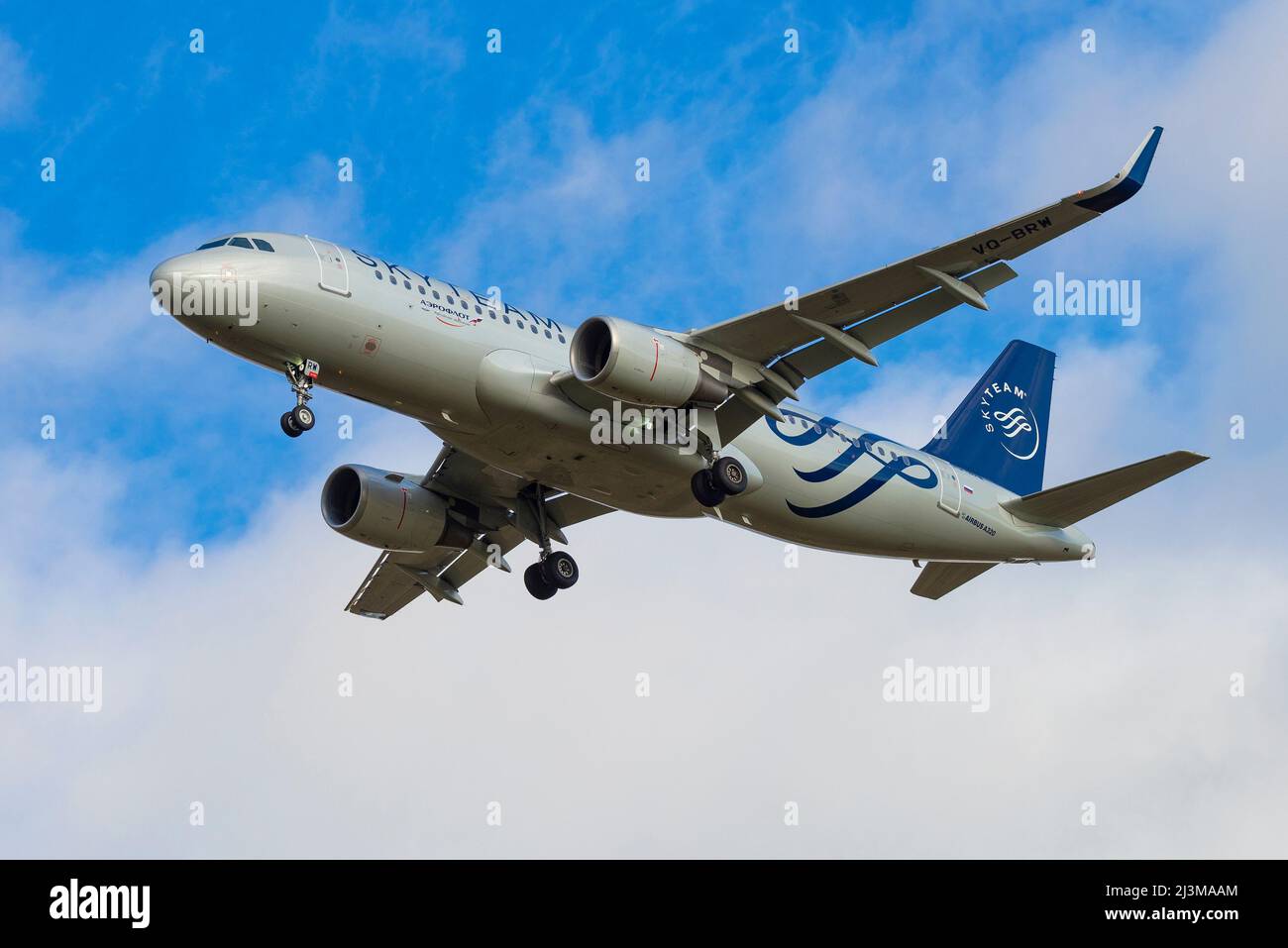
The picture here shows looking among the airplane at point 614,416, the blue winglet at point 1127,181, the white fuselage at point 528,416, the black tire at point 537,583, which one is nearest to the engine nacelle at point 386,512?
the airplane at point 614,416

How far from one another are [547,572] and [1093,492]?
1357 centimetres

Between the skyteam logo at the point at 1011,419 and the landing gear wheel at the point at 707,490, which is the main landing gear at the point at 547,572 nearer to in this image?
the landing gear wheel at the point at 707,490

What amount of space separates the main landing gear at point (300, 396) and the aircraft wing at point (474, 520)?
7185mm

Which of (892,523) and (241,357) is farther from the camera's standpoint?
(892,523)

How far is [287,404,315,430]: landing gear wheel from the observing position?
103 ft

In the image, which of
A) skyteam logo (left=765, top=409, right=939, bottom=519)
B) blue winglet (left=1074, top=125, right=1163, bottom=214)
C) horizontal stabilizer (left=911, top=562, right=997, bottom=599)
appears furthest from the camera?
horizontal stabilizer (left=911, top=562, right=997, bottom=599)

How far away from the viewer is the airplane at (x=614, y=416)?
104ft

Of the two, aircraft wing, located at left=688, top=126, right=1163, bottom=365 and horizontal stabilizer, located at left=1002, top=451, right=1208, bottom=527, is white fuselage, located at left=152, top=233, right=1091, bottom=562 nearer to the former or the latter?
horizontal stabilizer, located at left=1002, top=451, right=1208, bottom=527

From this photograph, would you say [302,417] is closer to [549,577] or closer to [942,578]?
[549,577]

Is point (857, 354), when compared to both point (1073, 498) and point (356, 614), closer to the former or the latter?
point (1073, 498)

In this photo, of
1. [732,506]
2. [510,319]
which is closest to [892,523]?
[732,506]

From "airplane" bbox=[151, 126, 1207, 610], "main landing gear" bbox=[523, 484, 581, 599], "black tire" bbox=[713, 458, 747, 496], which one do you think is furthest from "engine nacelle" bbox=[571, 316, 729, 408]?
"main landing gear" bbox=[523, 484, 581, 599]

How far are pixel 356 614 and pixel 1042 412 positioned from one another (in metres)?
20.3

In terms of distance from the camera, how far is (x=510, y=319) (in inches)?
1337
